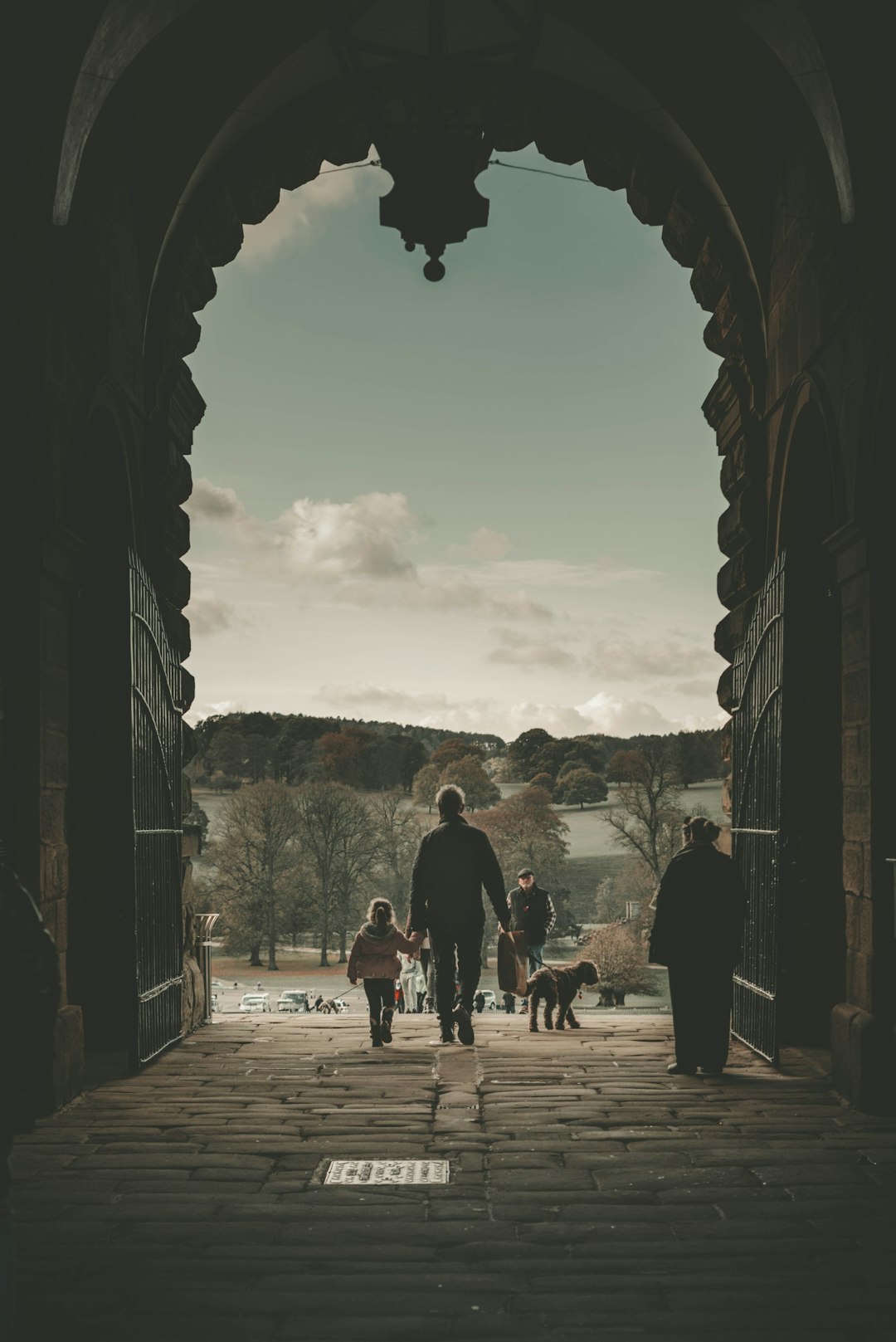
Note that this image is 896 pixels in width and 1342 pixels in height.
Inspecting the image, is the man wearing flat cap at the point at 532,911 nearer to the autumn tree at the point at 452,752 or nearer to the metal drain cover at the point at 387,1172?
the metal drain cover at the point at 387,1172

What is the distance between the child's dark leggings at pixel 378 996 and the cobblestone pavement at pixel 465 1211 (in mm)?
1267

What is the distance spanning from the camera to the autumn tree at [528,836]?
66250mm

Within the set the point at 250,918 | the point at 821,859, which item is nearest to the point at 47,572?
the point at 821,859

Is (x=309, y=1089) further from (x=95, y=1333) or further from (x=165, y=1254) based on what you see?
(x=95, y=1333)

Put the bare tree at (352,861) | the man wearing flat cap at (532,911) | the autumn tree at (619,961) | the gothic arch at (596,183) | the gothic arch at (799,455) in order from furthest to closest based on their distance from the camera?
the bare tree at (352,861), the autumn tree at (619,961), the man wearing flat cap at (532,911), the gothic arch at (596,183), the gothic arch at (799,455)

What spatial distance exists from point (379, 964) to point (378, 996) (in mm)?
277

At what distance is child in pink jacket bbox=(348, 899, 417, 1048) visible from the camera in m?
9.46

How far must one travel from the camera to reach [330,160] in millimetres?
10727

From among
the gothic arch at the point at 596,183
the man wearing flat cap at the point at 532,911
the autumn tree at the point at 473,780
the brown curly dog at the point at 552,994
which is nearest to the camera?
the gothic arch at the point at 596,183

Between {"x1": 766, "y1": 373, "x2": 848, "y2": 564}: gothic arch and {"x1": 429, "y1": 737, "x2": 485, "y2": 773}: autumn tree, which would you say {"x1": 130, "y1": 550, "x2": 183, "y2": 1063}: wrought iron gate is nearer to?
{"x1": 766, "y1": 373, "x2": 848, "y2": 564}: gothic arch

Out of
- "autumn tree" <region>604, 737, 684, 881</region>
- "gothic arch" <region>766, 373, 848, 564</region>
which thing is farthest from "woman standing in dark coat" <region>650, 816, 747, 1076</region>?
"autumn tree" <region>604, 737, 684, 881</region>

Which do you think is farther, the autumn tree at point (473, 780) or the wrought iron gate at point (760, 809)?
the autumn tree at point (473, 780)

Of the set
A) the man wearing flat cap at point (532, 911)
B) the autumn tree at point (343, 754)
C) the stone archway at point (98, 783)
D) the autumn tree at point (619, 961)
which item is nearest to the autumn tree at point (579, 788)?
the autumn tree at point (343, 754)

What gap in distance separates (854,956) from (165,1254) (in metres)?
4.15
